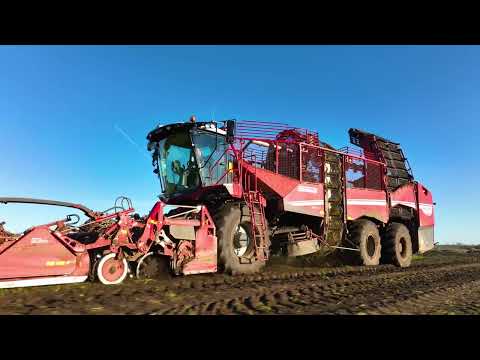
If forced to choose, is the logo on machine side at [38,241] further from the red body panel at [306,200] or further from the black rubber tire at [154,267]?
the red body panel at [306,200]

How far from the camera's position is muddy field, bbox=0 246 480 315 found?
4.16m

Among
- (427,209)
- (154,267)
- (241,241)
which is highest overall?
(427,209)

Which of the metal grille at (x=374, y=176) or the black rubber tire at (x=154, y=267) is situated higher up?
the metal grille at (x=374, y=176)

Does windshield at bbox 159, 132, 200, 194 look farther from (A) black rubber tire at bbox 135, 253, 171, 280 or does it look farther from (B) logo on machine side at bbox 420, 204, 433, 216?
(B) logo on machine side at bbox 420, 204, 433, 216

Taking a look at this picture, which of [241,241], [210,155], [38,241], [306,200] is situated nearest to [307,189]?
[306,200]

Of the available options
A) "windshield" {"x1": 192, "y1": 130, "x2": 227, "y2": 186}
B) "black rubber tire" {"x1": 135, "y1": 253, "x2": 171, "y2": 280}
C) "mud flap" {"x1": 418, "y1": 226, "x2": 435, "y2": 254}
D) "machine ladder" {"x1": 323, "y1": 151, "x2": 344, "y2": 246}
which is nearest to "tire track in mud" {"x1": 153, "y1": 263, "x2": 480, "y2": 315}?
"black rubber tire" {"x1": 135, "y1": 253, "x2": 171, "y2": 280}

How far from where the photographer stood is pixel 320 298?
5188 millimetres

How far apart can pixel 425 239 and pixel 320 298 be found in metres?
10.6

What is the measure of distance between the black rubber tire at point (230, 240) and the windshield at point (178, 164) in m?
1.06

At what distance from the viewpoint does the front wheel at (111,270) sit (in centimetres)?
579

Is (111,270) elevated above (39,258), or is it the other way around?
(39,258)

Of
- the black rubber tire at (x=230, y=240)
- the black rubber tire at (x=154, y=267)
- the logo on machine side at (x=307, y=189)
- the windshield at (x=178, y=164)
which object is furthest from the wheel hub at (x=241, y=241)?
the logo on machine side at (x=307, y=189)

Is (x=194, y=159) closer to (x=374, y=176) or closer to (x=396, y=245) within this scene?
(x=374, y=176)

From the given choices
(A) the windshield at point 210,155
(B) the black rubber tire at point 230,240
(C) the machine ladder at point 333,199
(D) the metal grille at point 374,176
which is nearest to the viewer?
(B) the black rubber tire at point 230,240
